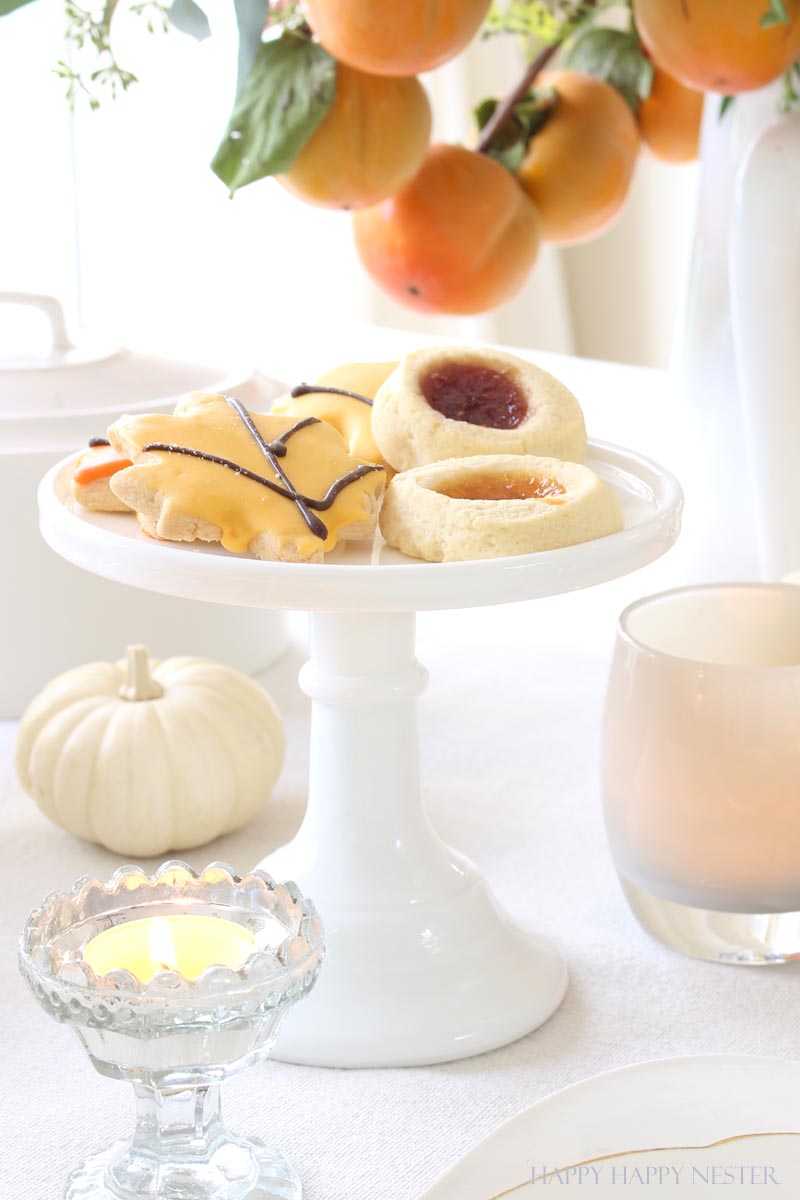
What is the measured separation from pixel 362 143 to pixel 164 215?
4.33 feet

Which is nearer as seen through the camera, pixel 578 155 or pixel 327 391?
pixel 327 391

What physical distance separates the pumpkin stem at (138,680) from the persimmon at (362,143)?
0.25m

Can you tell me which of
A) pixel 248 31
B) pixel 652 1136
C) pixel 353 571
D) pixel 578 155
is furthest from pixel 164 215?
pixel 652 1136

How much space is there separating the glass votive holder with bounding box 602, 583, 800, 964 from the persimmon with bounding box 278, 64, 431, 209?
0.23 metres

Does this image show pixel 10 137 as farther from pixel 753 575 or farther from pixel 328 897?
pixel 328 897

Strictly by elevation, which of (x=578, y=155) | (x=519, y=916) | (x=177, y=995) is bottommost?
(x=519, y=916)

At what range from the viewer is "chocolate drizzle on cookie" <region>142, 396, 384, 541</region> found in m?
0.50

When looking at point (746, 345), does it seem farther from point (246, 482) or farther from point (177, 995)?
point (177, 995)

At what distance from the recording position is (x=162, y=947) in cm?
47

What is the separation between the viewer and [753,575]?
2.89ft

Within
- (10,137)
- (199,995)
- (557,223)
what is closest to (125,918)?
(199,995)

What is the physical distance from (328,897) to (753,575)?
405 mm

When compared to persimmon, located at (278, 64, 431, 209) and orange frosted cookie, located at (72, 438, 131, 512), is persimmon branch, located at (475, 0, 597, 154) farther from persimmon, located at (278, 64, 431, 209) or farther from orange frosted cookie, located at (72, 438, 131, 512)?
orange frosted cookie, located at (72, 438, 131, 512)

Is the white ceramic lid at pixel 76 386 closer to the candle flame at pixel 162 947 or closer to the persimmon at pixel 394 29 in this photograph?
the persimmon at pixel 394 29
